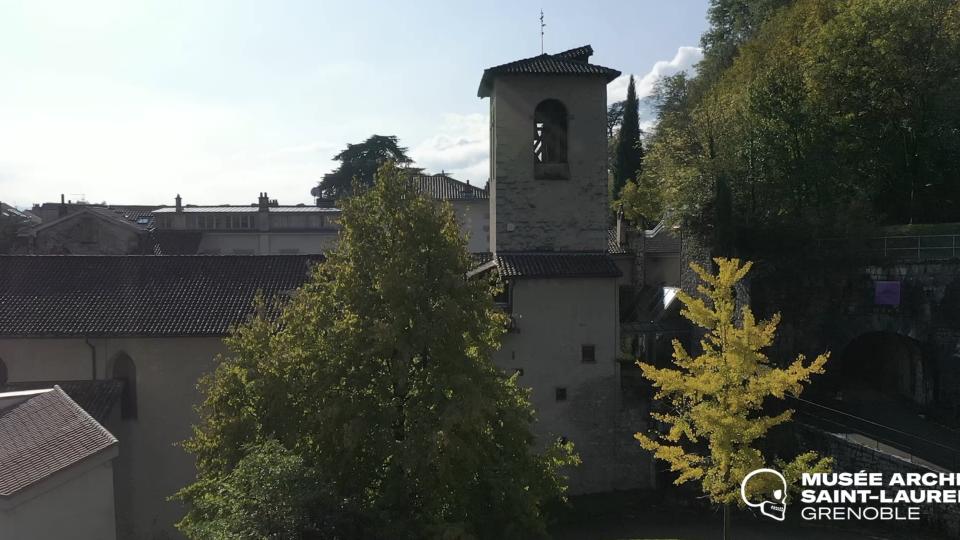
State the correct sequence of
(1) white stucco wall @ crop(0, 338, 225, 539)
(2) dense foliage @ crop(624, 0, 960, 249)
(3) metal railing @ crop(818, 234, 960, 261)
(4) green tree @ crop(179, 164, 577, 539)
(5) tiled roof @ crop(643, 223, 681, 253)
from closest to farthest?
(4) green tree @ crop(179, 164, 577, 539) → (1) white stucco wall @ crop(0, 338, 225, 539) → (3) metal railing @ crop(818, 234, 960, 261) → (2) dense foliage @ crop(624, 0, 960, 249) → (5) tiled roof @ crop(643, 223, 681, 253)

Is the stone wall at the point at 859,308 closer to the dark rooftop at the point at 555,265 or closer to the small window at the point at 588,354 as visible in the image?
the dark rooftop at the point at 555,265

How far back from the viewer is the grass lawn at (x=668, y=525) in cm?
1855

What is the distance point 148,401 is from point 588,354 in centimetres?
1383

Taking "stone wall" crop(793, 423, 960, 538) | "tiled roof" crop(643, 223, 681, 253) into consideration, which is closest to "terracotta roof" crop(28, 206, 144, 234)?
"tiled roof" crop(643, 223, 681, 253)

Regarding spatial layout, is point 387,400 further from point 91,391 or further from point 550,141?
point 550,141

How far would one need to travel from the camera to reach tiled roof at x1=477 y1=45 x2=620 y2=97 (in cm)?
2239

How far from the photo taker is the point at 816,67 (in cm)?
2709

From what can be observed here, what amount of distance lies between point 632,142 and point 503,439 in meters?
44.2

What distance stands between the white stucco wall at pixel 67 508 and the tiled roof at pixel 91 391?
10.00 ft

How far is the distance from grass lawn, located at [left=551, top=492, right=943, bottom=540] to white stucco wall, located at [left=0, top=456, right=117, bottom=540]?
39.6 feet

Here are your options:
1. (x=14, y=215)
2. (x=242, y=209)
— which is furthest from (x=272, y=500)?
(x=14, y=215)

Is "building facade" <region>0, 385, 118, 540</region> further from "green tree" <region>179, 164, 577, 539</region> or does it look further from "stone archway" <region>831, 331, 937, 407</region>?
"stone archway" <region>831, 331, 937, 407</region>

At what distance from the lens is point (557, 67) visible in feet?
74.5

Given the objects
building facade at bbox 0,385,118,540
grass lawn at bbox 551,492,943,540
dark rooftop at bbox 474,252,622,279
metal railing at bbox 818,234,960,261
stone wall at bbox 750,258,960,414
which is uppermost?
metal railing at bbox 818,234,960,261
